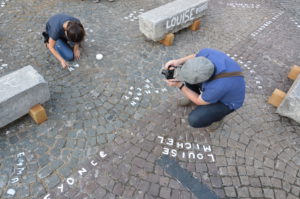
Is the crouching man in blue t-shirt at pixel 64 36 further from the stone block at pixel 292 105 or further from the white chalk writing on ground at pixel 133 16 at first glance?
the stone block at pixel 292 105

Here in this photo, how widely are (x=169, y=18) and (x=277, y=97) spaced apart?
288 centimetres

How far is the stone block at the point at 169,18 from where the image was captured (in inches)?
221

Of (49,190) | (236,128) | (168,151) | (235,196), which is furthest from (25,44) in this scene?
(235,196)

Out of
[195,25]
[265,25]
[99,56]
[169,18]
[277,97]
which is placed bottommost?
[265,25]

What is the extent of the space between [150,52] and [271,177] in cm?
354

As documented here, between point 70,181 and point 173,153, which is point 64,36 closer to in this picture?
point 70,181

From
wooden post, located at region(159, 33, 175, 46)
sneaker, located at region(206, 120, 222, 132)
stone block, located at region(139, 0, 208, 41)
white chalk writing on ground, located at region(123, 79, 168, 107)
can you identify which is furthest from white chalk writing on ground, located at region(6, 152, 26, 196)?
wooden post, located at region(159, 33, 175, 46)

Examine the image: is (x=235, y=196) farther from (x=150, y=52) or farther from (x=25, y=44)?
(x=25, y=44)

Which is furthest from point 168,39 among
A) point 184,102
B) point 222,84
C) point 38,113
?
point 38,113

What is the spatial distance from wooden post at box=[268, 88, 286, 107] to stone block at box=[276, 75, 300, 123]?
0.83 feet

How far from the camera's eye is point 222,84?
3264 millimetres

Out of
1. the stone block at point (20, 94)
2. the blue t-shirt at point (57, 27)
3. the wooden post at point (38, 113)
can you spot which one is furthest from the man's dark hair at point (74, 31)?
the wooden post at point (38, 113)

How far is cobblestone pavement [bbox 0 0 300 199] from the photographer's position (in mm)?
3514

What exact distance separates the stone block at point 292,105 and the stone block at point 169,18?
297cm
